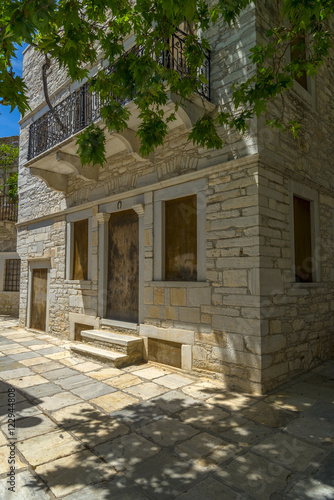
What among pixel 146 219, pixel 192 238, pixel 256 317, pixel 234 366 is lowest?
pixel 234 366

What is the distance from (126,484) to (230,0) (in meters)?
4.52

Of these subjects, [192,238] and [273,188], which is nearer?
[273,188]

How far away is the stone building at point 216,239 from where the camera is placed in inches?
179

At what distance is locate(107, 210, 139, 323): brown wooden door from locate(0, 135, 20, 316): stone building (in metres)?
7.36

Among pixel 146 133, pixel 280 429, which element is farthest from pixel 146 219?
pixel 280 429

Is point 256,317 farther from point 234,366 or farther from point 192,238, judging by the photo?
point 192,238

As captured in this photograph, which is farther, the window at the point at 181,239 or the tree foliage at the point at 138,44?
the window at the point at 181,239

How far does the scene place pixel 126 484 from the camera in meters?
2.47

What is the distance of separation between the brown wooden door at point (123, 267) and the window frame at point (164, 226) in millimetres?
735

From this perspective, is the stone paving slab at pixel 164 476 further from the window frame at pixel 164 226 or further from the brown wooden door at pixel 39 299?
the brown wooden door at pixel 39 299

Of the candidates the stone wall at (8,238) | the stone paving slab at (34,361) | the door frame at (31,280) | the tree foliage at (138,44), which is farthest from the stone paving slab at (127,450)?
the stone wall at (8,238)

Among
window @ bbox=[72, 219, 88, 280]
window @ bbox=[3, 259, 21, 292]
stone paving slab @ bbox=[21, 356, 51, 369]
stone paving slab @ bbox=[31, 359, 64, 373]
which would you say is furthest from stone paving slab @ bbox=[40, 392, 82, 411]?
window @ bbox=[3, 259, 21, 292]

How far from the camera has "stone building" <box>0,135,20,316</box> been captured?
41.5 feet

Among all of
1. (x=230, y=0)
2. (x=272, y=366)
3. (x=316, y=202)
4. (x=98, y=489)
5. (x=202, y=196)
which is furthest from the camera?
(x=316, y=202)
